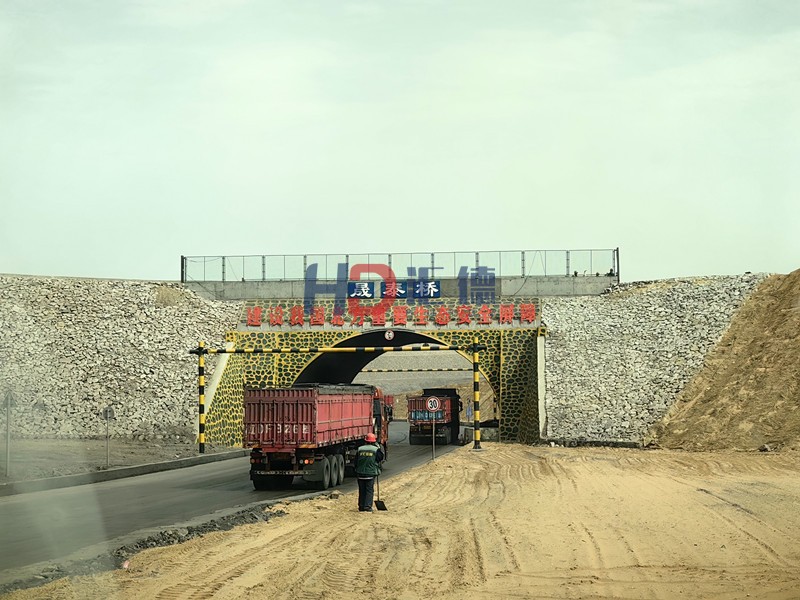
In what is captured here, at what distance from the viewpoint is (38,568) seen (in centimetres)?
1430

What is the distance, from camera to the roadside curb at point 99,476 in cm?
2689

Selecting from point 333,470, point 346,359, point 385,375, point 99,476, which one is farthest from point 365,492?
point 385,375

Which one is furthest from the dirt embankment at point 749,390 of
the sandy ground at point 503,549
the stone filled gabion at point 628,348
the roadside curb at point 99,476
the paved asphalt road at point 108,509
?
A: the roadside curb at point 99,476

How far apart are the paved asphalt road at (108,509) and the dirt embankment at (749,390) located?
1372cm

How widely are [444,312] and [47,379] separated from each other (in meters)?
20.4

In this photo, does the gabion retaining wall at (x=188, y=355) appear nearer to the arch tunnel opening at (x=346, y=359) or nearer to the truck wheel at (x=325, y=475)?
the arch tunnel opening at (x=346, y=359)

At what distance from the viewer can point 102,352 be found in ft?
171

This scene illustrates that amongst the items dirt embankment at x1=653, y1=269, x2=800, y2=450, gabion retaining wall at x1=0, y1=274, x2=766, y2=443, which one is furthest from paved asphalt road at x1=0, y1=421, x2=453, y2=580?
dirt embankment at x1=653, y1=269, x2=800, y2=450

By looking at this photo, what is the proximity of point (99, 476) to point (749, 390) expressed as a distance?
27.2 m

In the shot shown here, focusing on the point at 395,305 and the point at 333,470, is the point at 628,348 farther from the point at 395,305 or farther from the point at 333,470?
the point at 333,470

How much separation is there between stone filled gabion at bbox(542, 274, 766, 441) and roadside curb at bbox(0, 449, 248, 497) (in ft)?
53.4

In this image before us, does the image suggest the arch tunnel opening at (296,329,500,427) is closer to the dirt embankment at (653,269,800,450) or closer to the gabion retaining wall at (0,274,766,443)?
the gabion retaining wall at (0,274,766,443)

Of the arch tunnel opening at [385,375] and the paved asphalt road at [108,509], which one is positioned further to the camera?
the arch tunnel opening at [385,375]

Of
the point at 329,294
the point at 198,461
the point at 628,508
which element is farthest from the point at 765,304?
the point at 628,508
